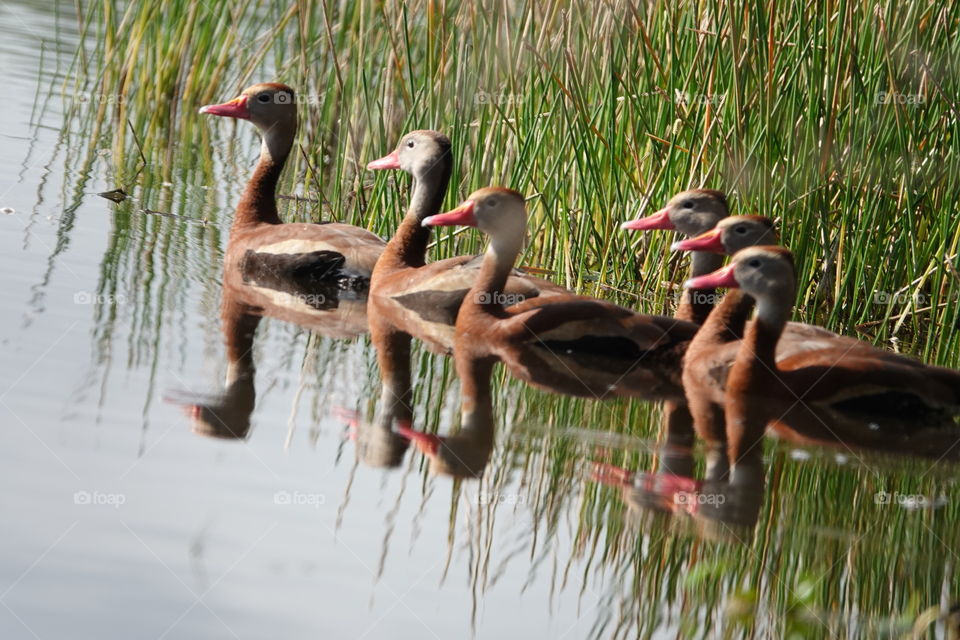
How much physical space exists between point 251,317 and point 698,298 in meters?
2.26

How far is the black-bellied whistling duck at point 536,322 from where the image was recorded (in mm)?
6941

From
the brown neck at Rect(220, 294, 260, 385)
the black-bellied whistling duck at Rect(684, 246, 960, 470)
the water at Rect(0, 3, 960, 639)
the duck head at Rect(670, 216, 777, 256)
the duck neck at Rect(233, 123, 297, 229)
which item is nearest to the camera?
the water at Rect(0, 3, 960, 639)

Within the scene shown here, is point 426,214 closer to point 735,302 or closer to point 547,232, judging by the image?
point 547,232

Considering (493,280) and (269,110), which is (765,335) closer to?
(493,280)

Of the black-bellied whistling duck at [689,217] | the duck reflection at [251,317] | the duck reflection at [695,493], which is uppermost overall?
the black-bellied whistling duck at [689,217]

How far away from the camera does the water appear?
379 cm

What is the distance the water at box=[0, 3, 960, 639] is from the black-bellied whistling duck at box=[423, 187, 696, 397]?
758 millimetres

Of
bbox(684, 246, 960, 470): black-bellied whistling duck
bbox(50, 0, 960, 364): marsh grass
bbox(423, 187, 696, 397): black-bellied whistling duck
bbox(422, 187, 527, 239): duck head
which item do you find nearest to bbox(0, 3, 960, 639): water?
bbox(684, 246, 960, 470): black-bellied whistling duck

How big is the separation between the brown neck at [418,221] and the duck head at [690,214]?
127 centimetres

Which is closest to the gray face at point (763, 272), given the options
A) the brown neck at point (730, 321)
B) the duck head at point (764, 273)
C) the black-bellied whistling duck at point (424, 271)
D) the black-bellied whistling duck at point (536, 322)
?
the duck head at point (764, 273)

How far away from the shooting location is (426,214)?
8383mm

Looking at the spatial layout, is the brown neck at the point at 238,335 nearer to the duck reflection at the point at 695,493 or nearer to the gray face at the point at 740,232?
the duck reflection at the point at 695,493

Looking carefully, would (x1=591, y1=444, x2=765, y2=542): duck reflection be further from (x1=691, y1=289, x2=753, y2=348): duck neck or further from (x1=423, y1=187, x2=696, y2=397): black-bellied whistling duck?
(x1=691, y1=289, x2=753, y2=348): duck neck

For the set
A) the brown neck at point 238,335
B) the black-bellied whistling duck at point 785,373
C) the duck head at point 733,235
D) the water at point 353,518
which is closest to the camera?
the water at point 353,518
